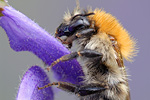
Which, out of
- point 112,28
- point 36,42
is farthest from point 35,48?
point 112,28

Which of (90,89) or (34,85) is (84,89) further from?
(34,85)

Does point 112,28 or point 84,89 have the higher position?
point 112,28

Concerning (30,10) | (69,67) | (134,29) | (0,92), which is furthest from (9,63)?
(69,67)

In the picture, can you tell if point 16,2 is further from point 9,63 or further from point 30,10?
point 9,63

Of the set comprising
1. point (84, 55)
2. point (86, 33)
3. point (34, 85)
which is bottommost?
point (34, 85)

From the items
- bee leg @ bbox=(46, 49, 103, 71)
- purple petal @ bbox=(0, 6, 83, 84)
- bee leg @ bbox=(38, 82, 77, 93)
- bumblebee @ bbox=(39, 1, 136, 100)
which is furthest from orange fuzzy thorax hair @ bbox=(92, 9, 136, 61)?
bee leg @ bbox=(38, 82, 77, 93)

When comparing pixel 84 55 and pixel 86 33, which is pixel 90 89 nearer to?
pixel 84 55

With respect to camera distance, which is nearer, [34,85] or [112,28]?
[34,85]
